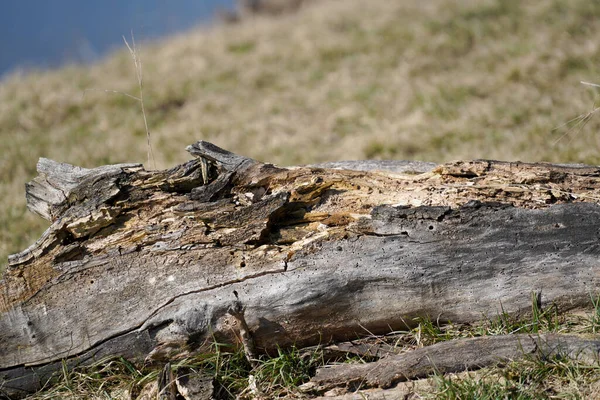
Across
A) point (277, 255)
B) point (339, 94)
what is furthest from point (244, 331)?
A: point (339, 94)

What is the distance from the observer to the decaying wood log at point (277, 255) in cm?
284

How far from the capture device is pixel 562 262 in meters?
2.81

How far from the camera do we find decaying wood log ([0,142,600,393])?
2842mm

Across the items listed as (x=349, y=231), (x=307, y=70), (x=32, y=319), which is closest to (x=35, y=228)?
(x=32, y=319)

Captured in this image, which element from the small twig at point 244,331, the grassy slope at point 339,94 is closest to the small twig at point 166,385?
the small twig at point 244,331

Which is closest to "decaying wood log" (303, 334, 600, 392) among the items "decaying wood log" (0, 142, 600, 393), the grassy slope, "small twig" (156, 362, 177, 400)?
"decaying wood log" (0, 142, 600, 393)

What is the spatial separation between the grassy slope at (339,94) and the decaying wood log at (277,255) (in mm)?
2213

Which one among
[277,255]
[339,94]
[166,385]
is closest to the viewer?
[166,385]

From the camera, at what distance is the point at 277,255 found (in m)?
2.96

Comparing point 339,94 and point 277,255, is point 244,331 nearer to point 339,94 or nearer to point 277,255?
point 277,255

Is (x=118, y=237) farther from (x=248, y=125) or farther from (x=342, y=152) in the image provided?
(x=248, y=125)

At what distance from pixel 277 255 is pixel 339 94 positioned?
6581 mm

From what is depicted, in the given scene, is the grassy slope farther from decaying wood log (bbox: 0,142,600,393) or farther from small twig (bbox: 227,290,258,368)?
small twig (bbox: 227,290,258,368)

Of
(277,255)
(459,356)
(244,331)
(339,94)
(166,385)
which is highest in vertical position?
(339,94)
